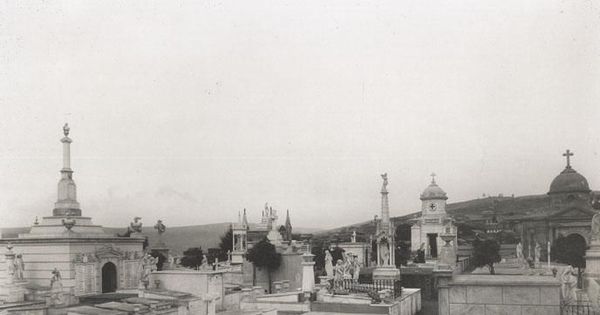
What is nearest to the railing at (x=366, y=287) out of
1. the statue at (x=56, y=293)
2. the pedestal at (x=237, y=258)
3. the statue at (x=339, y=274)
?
the statue at (x=339, y=274)

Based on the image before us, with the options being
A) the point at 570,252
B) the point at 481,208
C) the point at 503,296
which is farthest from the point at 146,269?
the point at 481,208

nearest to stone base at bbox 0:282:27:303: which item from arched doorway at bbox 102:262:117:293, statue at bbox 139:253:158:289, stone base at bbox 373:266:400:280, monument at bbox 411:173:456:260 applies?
arched doorway at bbox 102:262:117:293

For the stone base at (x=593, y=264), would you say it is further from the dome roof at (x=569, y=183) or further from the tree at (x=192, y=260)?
the tree at (x=192, y=260)

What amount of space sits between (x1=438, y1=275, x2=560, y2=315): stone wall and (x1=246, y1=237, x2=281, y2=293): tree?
103 feet

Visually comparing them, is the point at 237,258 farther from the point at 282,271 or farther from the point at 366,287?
the point at 366,287

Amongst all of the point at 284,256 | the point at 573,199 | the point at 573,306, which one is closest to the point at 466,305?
the point at 573,306

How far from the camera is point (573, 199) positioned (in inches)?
1667

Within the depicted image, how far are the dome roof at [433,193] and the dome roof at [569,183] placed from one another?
9.07 m

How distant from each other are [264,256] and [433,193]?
17377mm

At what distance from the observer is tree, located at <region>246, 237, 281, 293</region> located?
41.6 meters

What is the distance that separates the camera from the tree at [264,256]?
41.6 meters

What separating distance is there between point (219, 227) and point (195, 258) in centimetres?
6009

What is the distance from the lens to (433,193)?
49.0 m

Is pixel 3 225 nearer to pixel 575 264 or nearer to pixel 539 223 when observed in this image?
pixel 575 264
